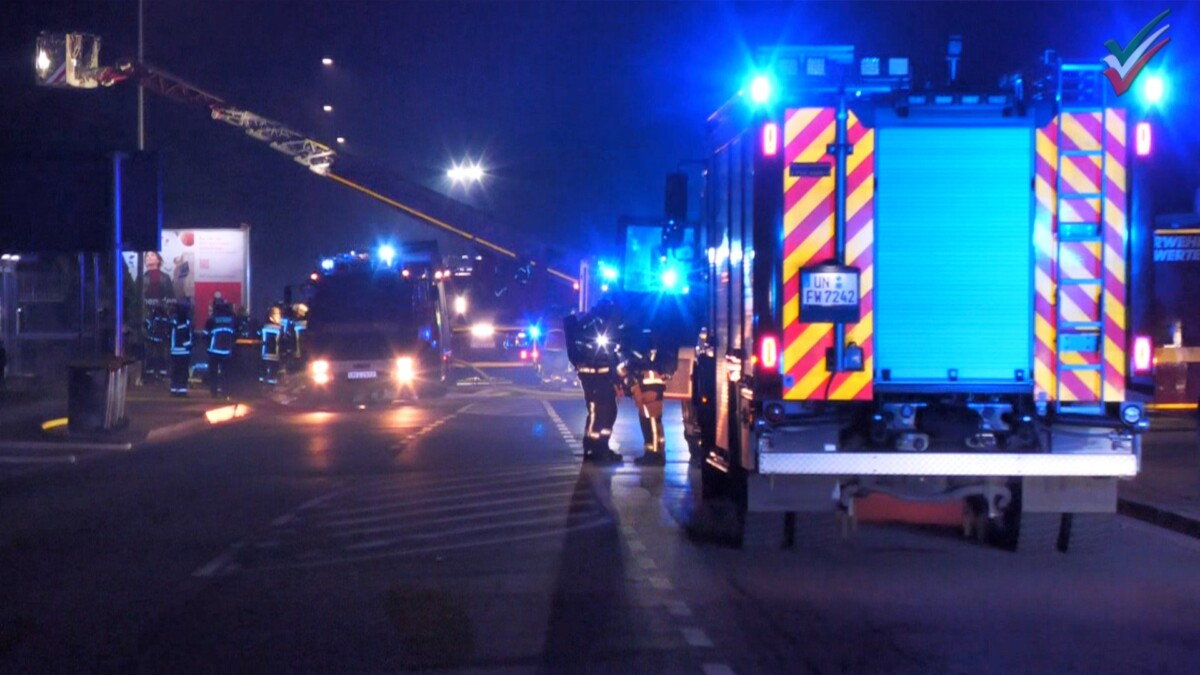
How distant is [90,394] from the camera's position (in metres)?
20.1

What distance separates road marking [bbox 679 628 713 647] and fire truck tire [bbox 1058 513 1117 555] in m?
3.71

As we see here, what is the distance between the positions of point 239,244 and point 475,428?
2204 centimetres

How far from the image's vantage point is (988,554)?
36.4ft

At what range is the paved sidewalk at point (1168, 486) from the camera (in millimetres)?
12695

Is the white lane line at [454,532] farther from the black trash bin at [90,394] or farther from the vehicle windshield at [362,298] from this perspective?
the vehicle windshield at [362,298]

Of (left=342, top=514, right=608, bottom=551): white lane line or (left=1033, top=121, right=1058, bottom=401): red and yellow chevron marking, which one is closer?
(left=1033, top=121, right=1058, bottom=401): red and yellow chevron marking

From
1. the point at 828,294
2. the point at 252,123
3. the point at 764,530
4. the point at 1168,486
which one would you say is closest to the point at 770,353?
the point at 828,294

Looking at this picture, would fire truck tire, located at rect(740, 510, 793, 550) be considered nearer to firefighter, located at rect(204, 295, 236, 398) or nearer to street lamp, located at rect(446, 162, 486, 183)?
firefighter, located at rect(204, 295, 236, 398)

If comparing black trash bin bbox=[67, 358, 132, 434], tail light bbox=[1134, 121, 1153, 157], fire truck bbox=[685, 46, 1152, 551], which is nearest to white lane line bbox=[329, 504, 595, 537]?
fire truck bbox=[685, 46, 1152, 551]

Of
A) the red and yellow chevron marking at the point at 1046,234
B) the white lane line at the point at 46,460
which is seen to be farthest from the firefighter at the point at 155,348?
the red and yellow chevron marking at the point at 1046,234

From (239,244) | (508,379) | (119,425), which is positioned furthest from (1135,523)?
(239,244)

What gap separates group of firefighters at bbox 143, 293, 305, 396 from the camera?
28.0m

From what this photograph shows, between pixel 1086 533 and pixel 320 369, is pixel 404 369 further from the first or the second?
pixel 1086 533

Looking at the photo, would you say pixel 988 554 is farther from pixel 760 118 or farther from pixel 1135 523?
pixel 760 118
